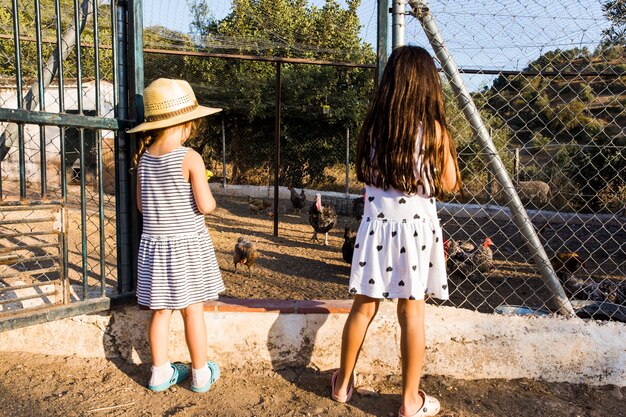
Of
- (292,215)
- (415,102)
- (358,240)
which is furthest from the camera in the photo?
(292,215)

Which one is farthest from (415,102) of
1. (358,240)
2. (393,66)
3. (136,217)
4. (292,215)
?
(292,215)

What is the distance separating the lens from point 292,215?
9836 millimetres

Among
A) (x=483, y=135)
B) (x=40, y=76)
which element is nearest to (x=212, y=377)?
(x=40, y=76)

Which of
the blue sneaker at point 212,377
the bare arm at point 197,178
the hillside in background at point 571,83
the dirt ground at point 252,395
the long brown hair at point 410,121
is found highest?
the hillside in background at point 571,83

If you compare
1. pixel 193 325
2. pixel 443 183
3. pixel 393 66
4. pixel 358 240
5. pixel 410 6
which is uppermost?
pixel 410 6

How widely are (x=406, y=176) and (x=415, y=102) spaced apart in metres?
0.30

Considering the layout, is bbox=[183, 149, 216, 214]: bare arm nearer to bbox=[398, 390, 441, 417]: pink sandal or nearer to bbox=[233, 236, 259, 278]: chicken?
bbox=[398, 390, 441, 417]: pink sandal

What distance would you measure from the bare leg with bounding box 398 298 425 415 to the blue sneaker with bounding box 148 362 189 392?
3.48ft

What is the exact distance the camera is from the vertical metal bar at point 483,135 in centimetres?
255

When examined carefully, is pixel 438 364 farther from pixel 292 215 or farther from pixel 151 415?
pixel 292 215

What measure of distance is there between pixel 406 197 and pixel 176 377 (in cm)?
138

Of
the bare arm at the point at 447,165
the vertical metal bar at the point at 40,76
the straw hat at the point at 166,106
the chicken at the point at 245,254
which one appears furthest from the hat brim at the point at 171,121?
the chicken at the point at 245,254

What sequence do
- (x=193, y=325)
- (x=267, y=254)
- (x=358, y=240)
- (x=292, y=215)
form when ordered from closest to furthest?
(x=358, y=240), (x=193, y=325), (x=267, y=254), (x=292, y=215)

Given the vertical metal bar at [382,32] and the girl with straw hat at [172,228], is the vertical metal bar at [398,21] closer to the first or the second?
the vertical metal bar at [382,32]
